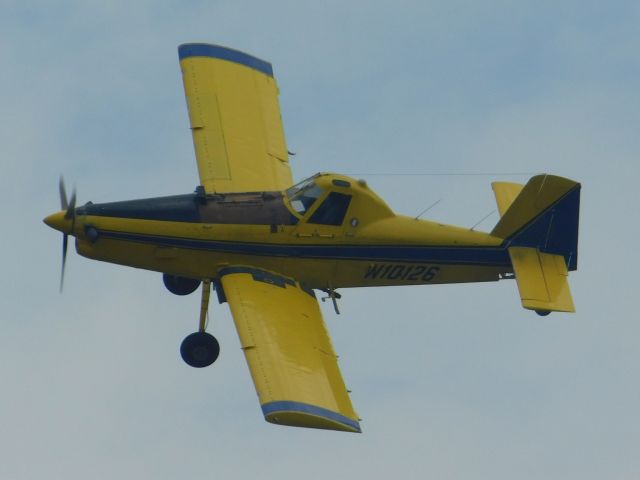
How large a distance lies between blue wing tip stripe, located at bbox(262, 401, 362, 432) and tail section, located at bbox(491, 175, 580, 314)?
4.98 m

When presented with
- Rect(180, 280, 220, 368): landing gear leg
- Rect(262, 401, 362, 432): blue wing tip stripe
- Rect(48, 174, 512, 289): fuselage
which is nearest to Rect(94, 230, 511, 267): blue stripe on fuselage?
Rect(48, 174, 512, 289): fuselage

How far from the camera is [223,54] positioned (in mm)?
33906

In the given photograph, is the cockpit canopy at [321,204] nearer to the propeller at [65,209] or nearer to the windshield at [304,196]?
the windshield at [304,196]

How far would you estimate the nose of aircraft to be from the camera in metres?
29.3

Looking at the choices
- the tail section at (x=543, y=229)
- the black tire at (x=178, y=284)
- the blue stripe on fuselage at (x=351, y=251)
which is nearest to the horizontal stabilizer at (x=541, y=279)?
the tail section at (x=543, y=229)

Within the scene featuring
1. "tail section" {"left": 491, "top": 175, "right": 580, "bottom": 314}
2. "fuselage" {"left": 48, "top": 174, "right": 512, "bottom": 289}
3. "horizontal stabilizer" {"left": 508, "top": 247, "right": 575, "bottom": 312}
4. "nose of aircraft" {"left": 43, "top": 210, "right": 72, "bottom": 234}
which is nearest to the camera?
"nose of aircraft" {"left": 43, "top": 210, "right": 72, "bottom": 234}

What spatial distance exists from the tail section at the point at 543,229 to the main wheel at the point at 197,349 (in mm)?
5296

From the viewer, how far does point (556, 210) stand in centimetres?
3084

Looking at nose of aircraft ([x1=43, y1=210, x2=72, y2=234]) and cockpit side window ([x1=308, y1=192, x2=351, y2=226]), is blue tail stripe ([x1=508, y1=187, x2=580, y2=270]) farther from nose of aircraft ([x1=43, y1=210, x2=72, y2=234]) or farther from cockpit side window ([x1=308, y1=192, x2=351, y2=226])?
nose of aircraft ([x1=43, y1=210, x2=72, y2=234])

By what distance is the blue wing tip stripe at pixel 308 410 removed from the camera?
26516mm

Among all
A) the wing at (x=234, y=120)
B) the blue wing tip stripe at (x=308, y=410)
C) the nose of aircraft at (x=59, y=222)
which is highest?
the wing at (x=234, y=120)

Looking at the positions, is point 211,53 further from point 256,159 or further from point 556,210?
point 556,210

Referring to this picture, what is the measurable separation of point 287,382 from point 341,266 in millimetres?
3675

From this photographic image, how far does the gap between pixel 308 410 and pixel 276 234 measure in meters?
4.06
